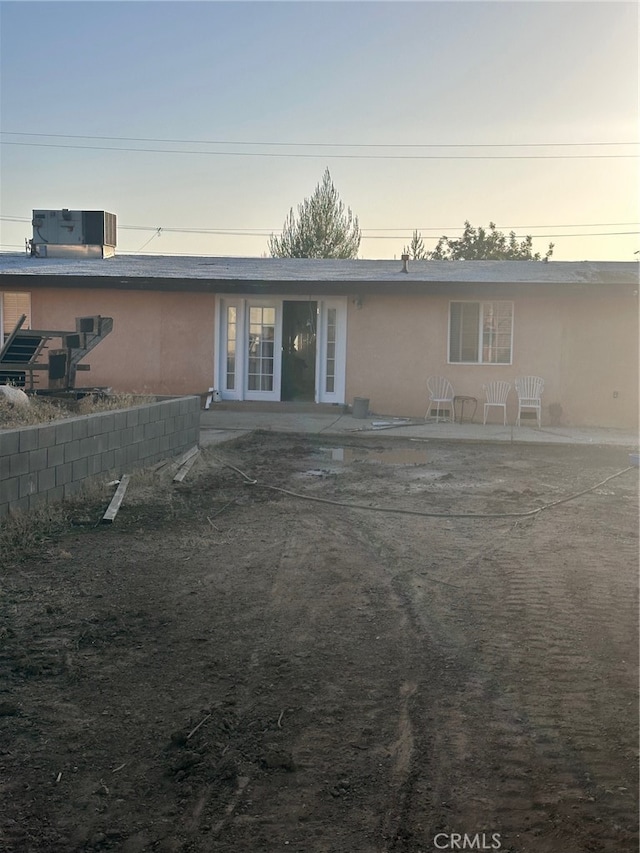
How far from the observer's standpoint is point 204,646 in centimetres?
495

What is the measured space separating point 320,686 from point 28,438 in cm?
417

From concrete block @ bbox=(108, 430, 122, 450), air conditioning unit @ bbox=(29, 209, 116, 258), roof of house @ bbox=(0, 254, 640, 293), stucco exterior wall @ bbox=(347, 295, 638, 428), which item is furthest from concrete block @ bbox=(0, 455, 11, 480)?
air conditioning unit @ bbox=(29, 209, 116, 258)

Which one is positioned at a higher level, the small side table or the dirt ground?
the small side table

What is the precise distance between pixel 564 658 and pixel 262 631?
1673 millimetres

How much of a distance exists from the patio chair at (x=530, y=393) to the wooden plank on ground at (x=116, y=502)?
385 inches

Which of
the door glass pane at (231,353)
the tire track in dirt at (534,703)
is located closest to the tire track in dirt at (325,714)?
the tire track in dirt at (534,703)

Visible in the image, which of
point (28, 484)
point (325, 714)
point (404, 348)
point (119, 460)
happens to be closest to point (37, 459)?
point (28, 484)

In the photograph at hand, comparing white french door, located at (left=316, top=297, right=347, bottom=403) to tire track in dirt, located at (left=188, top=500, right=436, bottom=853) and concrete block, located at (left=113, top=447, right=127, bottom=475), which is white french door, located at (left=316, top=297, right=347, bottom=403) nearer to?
concrete block, located at (left=113, top=447, right=127, bottom=475)

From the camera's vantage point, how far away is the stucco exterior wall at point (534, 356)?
17.8m

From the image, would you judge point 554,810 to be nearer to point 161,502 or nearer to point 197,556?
point 197,556

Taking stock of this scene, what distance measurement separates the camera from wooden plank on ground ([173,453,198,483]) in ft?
32.9

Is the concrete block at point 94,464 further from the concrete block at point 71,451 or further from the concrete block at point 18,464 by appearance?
the concrete block at point 18,464

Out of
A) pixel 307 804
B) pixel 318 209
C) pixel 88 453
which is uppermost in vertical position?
pixel 318 209

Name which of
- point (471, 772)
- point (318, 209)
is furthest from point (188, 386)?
point (318, 209)
